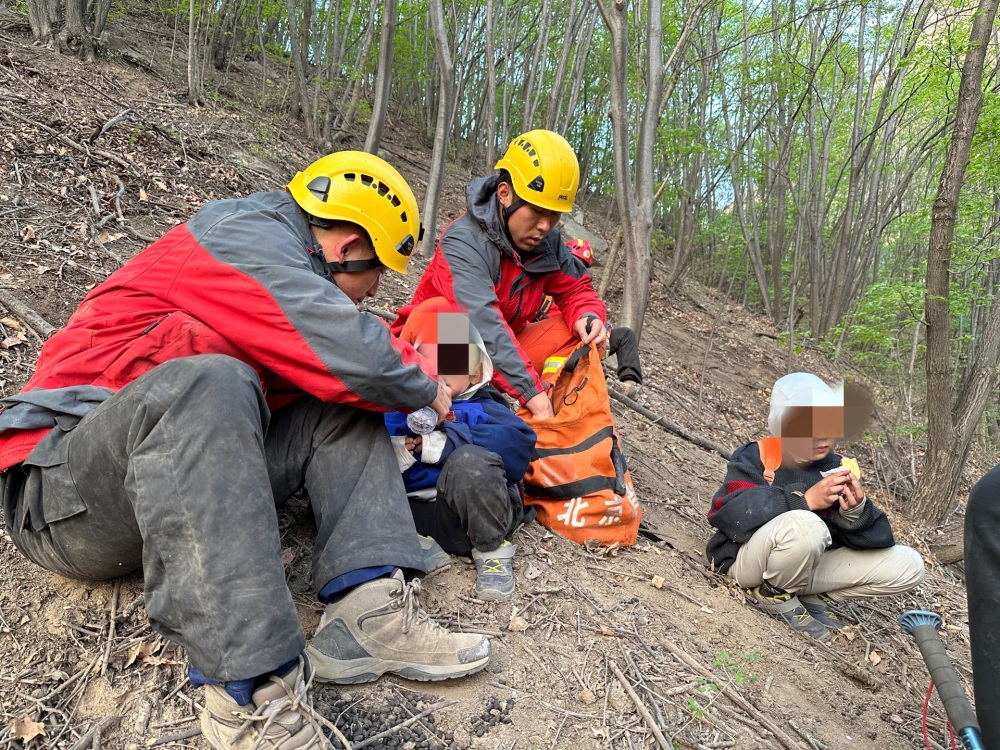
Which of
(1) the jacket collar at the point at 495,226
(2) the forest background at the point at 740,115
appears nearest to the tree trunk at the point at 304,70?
(2) the forest background at the point at 740,115

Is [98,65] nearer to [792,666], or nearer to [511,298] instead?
[511,298]

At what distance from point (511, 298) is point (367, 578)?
1.99 metres

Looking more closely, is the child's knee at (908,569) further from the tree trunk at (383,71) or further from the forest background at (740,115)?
the tree trunk at (383,71)

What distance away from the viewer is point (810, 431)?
2848 mm

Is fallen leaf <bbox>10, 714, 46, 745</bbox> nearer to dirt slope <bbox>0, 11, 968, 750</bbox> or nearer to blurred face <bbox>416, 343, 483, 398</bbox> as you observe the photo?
dirt slope <bbox>0, 11, 968, 750</bbox>

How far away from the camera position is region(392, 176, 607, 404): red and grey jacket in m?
3.26

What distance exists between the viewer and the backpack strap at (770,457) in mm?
3045

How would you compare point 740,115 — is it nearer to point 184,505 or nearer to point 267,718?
point 184,505

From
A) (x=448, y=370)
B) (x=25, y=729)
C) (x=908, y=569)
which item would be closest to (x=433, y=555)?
(x=448, y=370)

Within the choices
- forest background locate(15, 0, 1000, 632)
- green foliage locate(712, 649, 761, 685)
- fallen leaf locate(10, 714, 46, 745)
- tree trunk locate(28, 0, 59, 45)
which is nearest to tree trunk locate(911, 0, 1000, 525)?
forest background locate(15, 0, 1000, 632)

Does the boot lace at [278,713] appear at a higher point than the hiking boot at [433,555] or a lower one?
higher

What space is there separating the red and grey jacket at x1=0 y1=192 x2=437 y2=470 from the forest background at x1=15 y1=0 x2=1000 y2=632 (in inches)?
149

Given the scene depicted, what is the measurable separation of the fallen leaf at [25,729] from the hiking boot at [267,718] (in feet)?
1.44

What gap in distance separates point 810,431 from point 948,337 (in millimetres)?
3800
